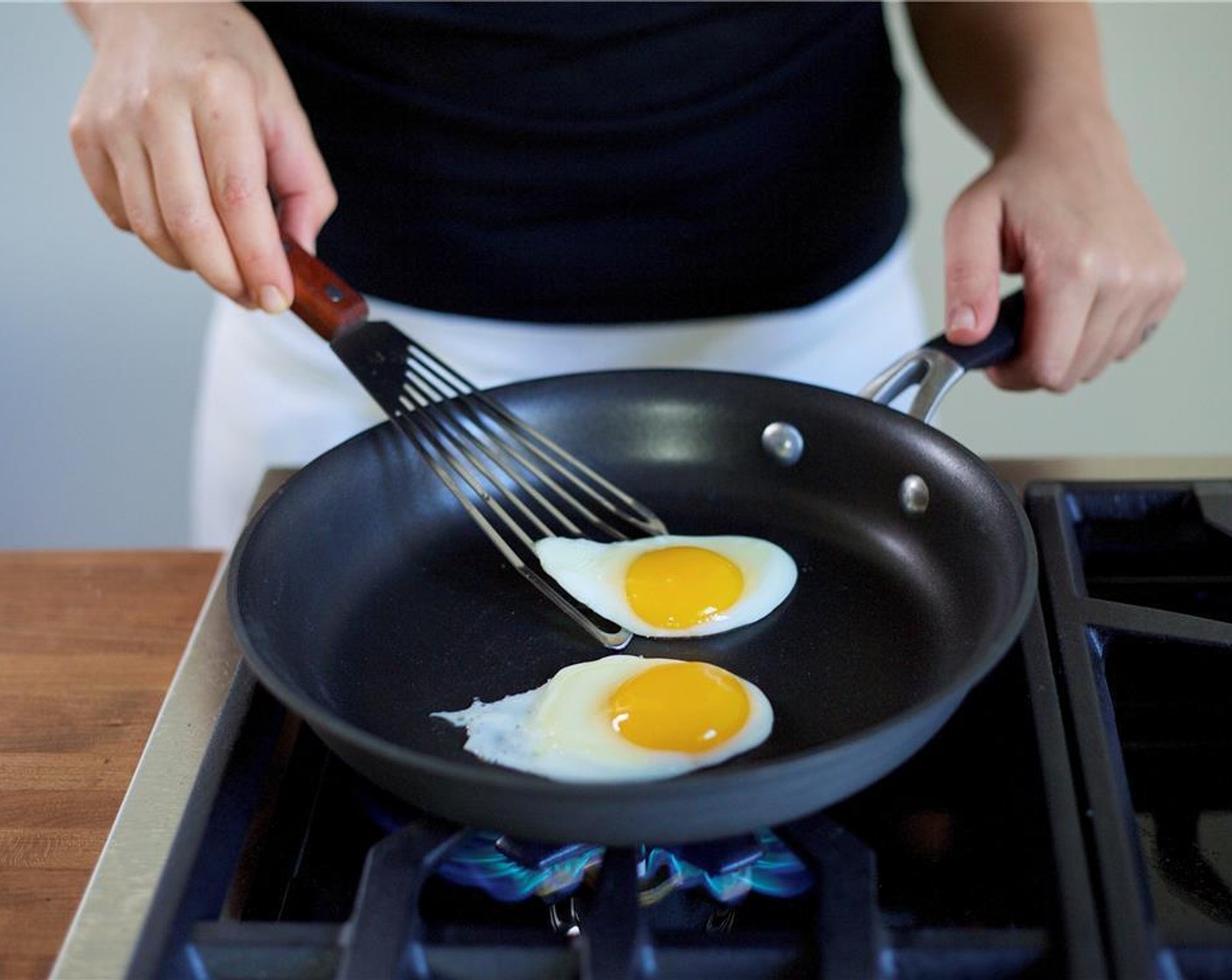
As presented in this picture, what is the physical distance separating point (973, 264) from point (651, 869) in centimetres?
60

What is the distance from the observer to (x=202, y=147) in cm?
104

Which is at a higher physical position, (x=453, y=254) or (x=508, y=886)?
(x=453, y=254)

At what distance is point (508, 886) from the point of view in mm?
767

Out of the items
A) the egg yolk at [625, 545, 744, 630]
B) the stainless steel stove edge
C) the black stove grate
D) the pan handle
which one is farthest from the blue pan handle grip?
the stainless steel stove edge

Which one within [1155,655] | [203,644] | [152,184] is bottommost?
[1155,655]

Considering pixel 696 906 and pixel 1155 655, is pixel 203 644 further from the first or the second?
pixel 1155 655

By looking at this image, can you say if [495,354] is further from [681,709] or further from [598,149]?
[681,709]

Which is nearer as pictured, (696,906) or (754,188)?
(696,906)

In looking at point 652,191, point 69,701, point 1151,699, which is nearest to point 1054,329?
point 1151,699

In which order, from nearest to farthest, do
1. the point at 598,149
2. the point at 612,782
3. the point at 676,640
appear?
the point at 612,782 < the point at 676,640 < the point at 598,149

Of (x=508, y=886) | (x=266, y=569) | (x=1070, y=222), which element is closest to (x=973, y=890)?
(x=508, y=886)

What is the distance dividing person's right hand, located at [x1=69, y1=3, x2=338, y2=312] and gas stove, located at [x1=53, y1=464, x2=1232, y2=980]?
29 cm

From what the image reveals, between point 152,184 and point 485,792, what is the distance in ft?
2.05

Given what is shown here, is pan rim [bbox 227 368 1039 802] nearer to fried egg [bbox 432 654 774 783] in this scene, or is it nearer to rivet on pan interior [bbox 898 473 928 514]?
fried egg [bbox 432 654 774 783]
